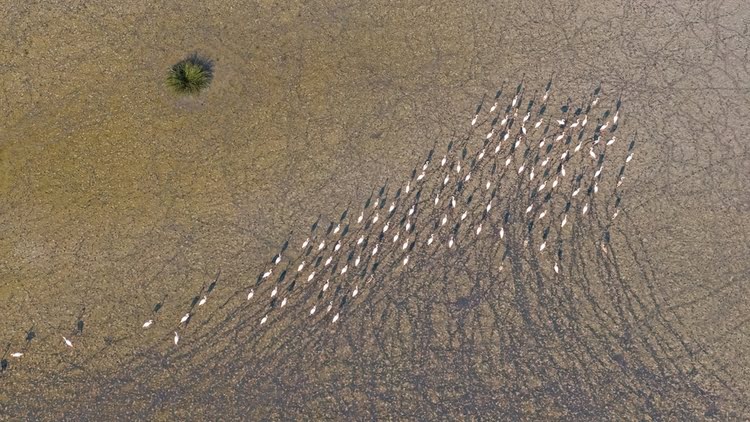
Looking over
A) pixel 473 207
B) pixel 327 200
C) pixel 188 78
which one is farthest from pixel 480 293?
pixel 188 78

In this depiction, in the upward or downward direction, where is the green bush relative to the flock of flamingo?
upward

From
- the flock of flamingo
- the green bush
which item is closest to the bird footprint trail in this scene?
the flock of flamingo

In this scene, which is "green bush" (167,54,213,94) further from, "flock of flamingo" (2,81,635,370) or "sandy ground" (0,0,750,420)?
"flock of flamingo" (2,81,635,370)

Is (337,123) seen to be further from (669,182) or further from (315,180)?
(669,182)

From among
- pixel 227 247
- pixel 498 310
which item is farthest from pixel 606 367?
pixel 227 247

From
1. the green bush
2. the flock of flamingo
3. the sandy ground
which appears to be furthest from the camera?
the green bush

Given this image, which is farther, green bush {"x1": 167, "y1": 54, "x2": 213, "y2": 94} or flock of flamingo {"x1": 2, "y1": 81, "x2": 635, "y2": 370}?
green bush {"x1": 167, "y1": 54, "x2": 213, "y2": 94}

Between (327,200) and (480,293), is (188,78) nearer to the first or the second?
(327,200)

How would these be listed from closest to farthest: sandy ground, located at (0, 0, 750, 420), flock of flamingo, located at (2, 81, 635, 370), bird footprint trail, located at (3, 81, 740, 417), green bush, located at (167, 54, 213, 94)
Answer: sandy ground, located at (0, 0, 750, 420)
bird footprint trail, located at (3, 81, 740, 417)
flock of flamingo, located at (2, 81, 635, 370)
green bush, located at (167, 54, 213, 94)
